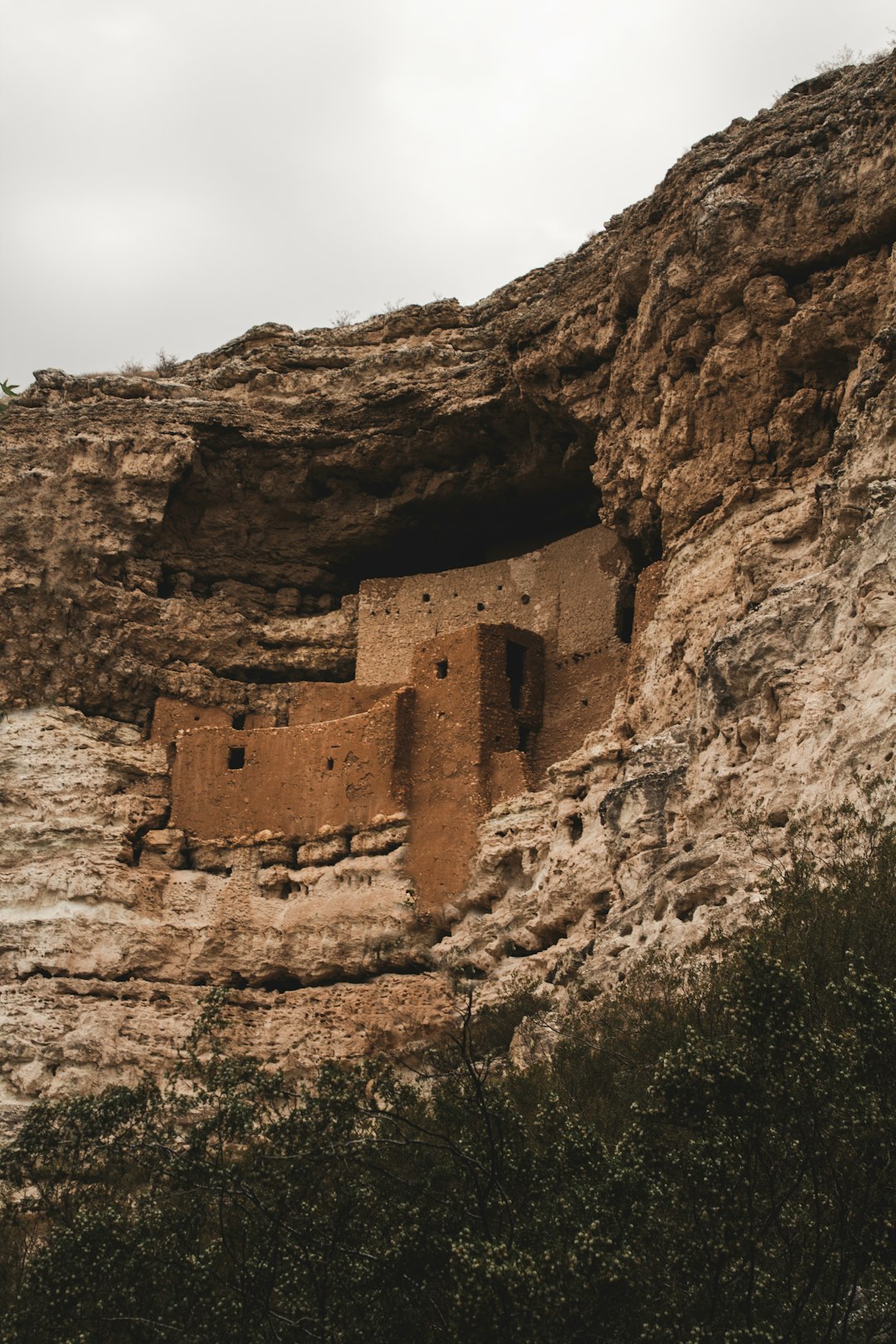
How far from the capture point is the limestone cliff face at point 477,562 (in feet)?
41.4

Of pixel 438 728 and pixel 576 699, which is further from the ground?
pixel 576 699

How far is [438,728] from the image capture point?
17.1m

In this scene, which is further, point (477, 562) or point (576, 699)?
point (477, 562)

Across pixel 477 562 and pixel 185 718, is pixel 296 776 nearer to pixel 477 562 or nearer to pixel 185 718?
pixel 185 718

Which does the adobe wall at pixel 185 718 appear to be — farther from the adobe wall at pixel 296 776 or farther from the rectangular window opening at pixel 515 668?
the rectangular window opening at pixel 515 668

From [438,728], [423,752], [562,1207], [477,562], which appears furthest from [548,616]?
[562,1207]

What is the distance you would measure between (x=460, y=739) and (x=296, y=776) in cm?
234

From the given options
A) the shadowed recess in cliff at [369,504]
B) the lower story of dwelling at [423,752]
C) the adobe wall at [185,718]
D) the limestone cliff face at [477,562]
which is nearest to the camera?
the limestone cliff face at [477,562]

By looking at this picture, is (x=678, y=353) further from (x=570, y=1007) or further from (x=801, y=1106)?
(x=801, y=1106)

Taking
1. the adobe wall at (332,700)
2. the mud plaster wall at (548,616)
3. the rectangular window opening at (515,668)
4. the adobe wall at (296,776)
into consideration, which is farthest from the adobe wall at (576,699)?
the adobe wall at (332,700)

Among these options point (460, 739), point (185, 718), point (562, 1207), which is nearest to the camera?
point (562, 1207)

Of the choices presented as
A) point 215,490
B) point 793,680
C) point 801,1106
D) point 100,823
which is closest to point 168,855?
point 100,823

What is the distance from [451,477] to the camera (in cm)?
2072

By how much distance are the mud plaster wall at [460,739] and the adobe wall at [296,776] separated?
0.30 m
